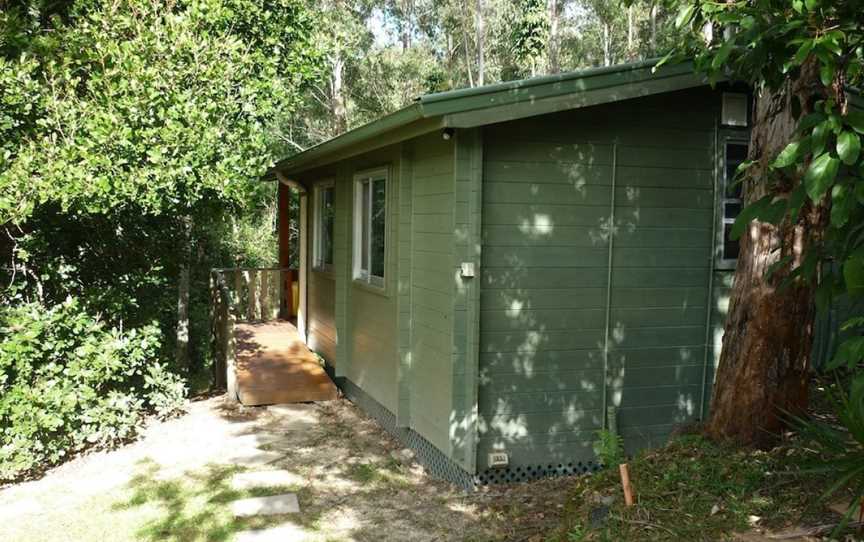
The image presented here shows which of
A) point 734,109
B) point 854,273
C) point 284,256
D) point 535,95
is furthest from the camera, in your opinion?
Result: point 284,256

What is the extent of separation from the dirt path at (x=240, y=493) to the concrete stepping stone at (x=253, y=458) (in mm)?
10

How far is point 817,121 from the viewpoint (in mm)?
2512

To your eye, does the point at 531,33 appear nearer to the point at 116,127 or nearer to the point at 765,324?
the point at 116,127

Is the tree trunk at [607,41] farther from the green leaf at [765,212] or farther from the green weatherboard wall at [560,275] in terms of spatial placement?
the green leaf at [765,212]

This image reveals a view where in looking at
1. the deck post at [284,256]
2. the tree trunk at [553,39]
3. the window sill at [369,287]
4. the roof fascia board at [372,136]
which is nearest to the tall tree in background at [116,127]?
the roof fascia board at [372,136]

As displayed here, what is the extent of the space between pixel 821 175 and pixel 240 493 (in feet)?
15.2

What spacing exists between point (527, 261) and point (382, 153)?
7.77 ft

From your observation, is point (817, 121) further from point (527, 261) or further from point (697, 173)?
point (697, 173)

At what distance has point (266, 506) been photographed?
530 cm

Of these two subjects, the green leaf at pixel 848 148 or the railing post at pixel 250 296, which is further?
the railing post at pixel 250 296

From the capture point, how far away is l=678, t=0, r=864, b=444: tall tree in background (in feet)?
8.77

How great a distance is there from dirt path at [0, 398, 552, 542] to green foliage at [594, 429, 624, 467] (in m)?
0.94

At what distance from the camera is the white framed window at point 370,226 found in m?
7.33

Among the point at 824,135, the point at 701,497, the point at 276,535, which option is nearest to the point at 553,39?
the point at 276,535
